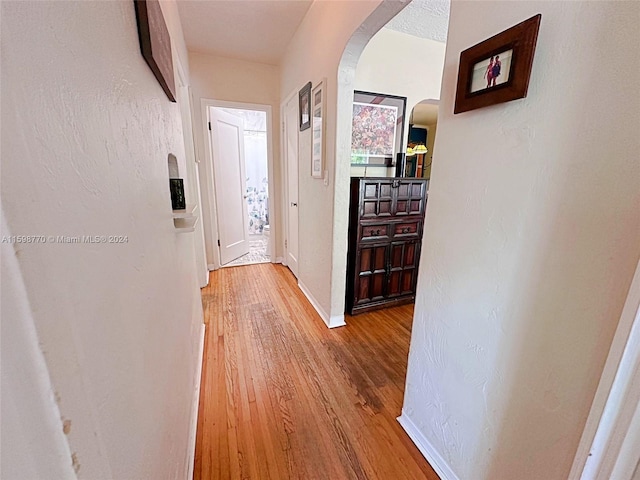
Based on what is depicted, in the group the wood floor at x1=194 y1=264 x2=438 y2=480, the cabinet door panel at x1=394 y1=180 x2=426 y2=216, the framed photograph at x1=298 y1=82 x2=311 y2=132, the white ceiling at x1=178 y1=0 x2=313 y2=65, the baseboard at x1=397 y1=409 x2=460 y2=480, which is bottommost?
the wood floor at x1=194 y1=264 x2=438 y2=480

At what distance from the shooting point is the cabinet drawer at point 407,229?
2.38 meters

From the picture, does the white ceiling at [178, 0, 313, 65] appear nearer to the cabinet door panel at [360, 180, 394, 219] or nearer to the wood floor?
the cabinet door panel at [360, 180, 394, 219]

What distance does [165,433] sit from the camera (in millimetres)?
816

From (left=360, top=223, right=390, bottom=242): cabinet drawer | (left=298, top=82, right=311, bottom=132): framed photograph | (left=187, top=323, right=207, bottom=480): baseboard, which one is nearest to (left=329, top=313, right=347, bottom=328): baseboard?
(left=360, top=223, right=390, bottom=242): cabinet drawer

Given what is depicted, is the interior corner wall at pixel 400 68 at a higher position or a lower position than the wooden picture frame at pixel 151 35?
higher

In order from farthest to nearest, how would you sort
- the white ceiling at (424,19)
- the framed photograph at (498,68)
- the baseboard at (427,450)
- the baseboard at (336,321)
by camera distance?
the baseboard at (336,321) < the white ceiling at (424,19) < the baseboard at (427,450) < the framed photograph at (498,68)

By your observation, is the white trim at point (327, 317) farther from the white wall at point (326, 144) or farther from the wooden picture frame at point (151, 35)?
the wooden picture frame at point (151, 35)

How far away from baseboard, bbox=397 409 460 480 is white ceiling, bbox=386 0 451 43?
255cm

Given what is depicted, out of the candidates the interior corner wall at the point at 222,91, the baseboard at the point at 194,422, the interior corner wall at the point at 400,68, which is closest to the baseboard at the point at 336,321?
the baseboard at the point at 194,422

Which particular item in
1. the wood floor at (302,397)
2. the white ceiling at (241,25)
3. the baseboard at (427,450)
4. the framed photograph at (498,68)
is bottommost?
the wood floor at (302,397)

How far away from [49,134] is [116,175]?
234 millimetres

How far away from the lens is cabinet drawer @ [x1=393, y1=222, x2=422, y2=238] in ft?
7.80

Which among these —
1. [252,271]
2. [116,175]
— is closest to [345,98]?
[116,175]

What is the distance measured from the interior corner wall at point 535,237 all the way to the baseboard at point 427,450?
0.02 meters
